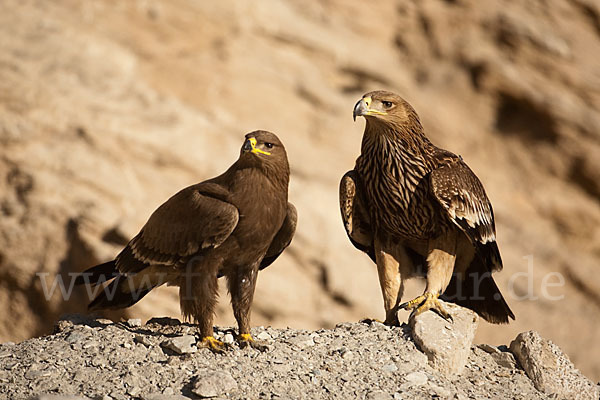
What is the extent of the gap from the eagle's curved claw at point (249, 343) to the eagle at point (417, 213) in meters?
1.16

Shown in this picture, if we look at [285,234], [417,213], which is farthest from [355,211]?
[285,234]

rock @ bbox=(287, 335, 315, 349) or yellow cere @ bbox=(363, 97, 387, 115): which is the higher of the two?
yellow cere @ bbox=(363, 97, 387, 115)

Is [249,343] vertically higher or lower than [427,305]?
lower

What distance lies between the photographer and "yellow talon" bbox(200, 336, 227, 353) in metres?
5.09

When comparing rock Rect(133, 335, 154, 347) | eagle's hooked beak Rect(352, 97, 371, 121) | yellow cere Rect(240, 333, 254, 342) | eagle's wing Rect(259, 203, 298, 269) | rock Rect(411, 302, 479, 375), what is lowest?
rock Rect(133, 335, 154, 347)

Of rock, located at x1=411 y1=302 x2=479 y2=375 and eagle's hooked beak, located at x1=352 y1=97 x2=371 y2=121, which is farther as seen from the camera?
eagle's hooked beak, located at x1=352 y1=97 x2=371 y2=121

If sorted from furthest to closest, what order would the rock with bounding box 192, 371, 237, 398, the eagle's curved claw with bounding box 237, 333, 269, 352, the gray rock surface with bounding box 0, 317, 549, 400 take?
1. the eagle's curved claw with bounding box 237, 333, 269, 352
2. the gray rock surface with bounding box 0, 317, 549, 400
3. the rock with bounding box 192, 371, 237, 398

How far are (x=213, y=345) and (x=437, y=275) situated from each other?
1794 millimetres

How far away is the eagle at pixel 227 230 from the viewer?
511cm

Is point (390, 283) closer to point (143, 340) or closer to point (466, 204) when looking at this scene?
point (466, 204)

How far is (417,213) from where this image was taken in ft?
18.8

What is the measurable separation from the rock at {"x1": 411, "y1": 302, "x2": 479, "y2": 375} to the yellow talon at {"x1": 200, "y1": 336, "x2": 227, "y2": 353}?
1.41 m

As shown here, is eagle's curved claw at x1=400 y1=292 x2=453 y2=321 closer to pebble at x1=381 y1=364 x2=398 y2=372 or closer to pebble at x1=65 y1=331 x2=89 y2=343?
pebble at x1=381 y1=364 x2=398 y2=372

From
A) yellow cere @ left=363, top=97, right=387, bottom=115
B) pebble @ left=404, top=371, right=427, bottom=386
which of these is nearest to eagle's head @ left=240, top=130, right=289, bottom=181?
yellow cere @ left=363, top=97, right=387, bottom=115
